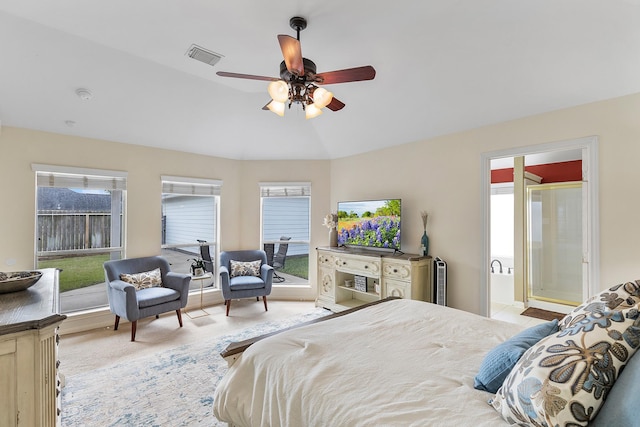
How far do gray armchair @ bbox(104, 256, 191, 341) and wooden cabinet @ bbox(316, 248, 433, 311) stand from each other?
1986 mm

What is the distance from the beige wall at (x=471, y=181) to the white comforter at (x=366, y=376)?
1.66 meters

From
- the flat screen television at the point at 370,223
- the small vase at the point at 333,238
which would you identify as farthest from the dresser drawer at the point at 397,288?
the small vase at the point at 333,238

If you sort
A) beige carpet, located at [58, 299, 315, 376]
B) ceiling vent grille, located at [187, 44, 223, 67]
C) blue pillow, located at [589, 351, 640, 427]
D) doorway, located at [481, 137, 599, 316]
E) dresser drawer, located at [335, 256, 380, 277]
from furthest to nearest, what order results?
1. dresser drawer, located at [335, 256, 380, 277]
2. beige carpet, located at [58, 299, 315, 376]
3. ceiling vent grille, located at [187, 44, 223, 67]
4. doorway, located at [481, 137, 599, 316]
5. blue pillow, located at [589, 351, 640, 427]

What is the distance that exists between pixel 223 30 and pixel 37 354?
8.33ft

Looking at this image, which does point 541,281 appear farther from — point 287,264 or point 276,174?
point 276,174

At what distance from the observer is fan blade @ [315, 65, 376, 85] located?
200cm

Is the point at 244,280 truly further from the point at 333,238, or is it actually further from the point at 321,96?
the point at 321,96

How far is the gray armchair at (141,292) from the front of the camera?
3.33 metres

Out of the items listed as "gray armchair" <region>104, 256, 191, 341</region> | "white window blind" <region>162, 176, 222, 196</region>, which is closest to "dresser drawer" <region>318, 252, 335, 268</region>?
"gray armchair" <region>104, 256, 191, 341</region>

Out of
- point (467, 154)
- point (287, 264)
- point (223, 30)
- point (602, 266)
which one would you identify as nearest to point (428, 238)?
point (467, 154)

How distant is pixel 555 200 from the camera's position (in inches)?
185

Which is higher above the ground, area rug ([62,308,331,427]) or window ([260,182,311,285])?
window ([260,182,311,285])

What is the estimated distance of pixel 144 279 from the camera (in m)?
3.84

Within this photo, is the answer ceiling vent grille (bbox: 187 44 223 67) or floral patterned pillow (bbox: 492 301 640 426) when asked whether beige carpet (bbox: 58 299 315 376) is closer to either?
ceiling vent grille (bbox: 187 44 223 67)
